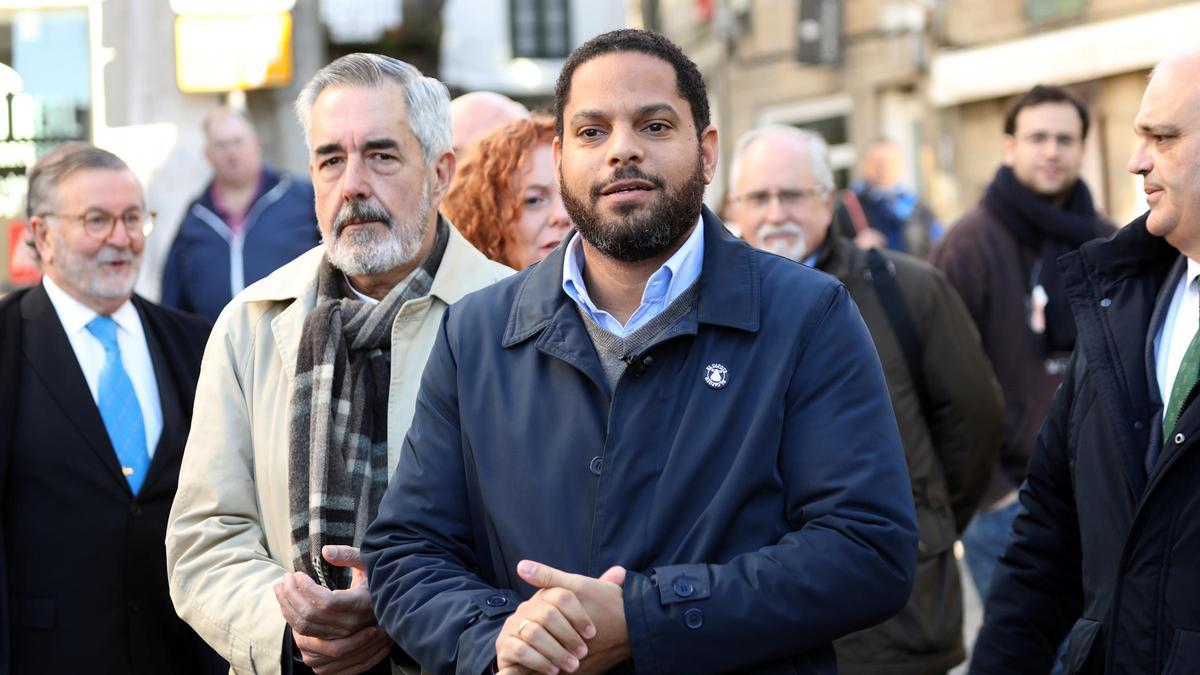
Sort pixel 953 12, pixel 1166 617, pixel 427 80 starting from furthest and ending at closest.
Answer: pixel 953 12, pixel 427 80, pixel 1166 617

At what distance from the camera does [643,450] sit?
3.06 metres

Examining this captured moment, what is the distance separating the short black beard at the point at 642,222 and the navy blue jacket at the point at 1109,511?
1.16 metres

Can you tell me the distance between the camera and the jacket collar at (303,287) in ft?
13.1

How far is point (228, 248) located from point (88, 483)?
395 centimetres

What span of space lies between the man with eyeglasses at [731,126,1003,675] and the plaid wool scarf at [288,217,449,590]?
1.88 m

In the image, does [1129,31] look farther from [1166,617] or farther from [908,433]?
[1166,617]

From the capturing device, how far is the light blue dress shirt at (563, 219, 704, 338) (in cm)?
322

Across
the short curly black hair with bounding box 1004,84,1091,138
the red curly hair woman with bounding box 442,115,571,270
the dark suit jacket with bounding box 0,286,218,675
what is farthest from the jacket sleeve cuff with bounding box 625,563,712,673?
the short curly black hair with bounding box 1004,84,1091,138

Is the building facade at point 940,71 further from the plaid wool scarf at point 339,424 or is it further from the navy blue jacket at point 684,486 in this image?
the navy blue jacket at point 684,486

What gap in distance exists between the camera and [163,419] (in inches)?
200

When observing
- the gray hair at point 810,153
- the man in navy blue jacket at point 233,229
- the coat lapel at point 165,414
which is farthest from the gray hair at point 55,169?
A: the man in navy blue jacket at point 233,229

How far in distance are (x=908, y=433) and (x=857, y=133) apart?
21.1m

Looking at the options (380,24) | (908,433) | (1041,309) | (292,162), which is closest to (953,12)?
(380,24)

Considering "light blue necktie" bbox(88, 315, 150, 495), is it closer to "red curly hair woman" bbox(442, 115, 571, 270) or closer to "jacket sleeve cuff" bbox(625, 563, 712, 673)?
"red curly hair woman" bbox(442, 115, 571, 270)
